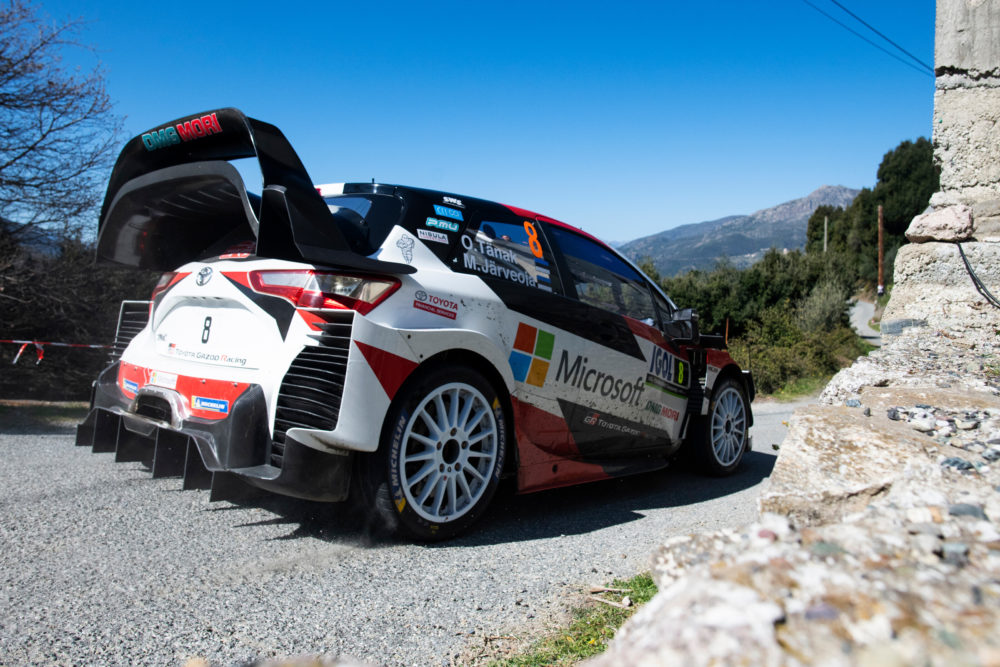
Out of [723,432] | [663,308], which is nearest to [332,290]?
[663,308]

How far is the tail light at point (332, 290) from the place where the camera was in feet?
10.7

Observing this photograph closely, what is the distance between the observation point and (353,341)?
3205 millimetres

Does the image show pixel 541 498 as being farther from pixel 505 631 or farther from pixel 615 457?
pixel 505 631

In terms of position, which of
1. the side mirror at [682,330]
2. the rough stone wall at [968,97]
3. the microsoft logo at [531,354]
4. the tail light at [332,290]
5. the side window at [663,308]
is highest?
the rough stone wall at [968,97]

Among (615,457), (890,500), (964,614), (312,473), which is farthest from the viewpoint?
(615,457)

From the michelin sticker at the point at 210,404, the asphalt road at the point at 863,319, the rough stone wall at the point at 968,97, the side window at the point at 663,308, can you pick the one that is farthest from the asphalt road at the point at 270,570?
the asphalt road at the point at 863,319

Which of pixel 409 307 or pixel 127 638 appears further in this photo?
pixel 409 307

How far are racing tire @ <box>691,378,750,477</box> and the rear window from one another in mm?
3239

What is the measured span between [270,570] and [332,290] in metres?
1.25

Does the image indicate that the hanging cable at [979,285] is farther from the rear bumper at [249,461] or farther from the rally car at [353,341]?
the rear bumper at [249,461]

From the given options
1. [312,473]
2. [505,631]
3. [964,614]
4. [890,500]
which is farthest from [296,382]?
[964,614]

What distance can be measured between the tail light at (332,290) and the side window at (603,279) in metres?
1.63

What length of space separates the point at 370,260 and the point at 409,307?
0.30m

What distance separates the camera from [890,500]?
2.16m
